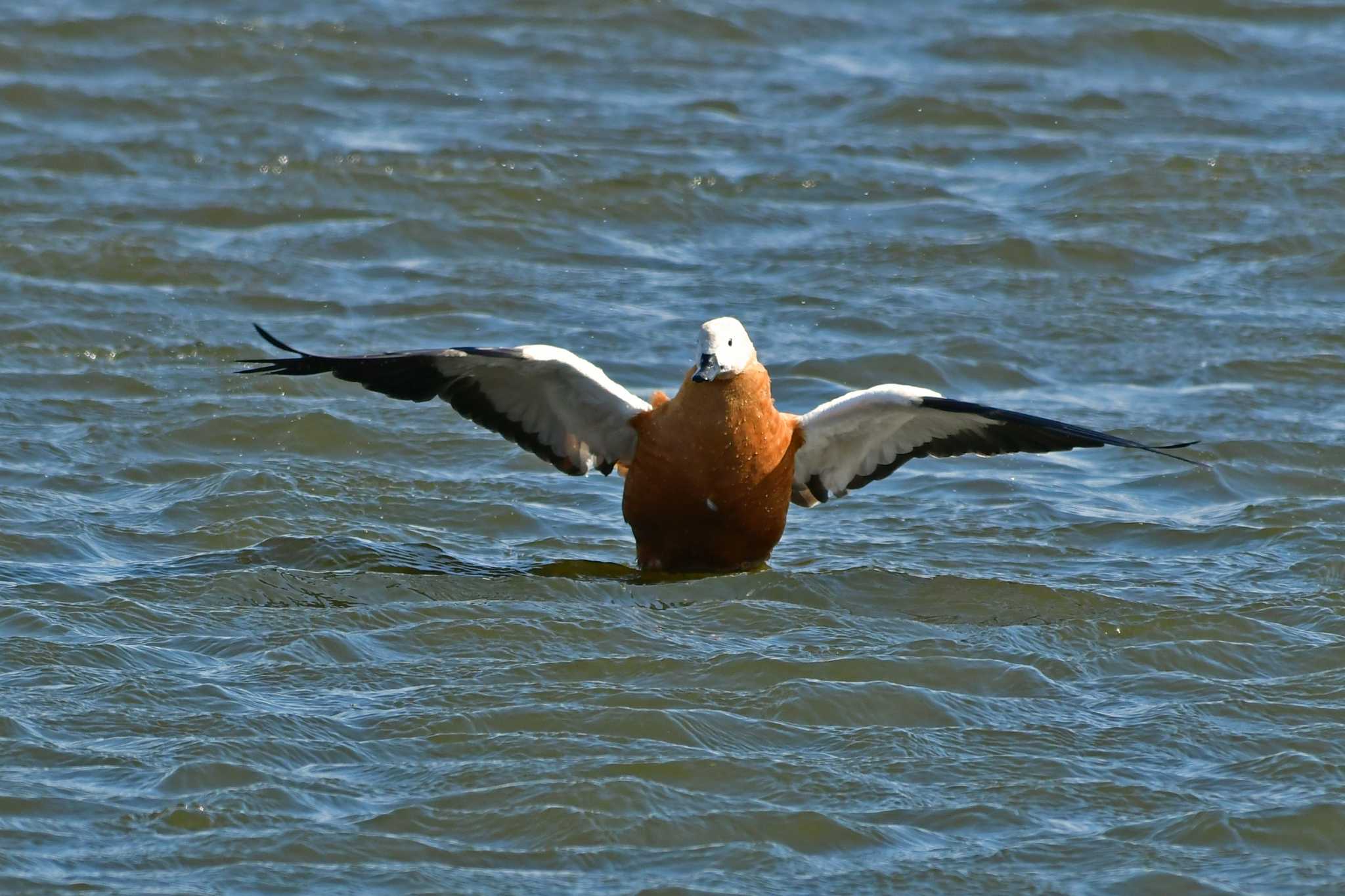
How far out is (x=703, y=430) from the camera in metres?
7.68

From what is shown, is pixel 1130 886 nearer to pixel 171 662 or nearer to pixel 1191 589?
pixel 1191 589

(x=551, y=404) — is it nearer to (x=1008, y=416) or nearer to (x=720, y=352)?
(x=720, y=352)

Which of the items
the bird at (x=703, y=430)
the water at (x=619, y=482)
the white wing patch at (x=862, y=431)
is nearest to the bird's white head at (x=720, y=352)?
the bird at (x=703, y=430)

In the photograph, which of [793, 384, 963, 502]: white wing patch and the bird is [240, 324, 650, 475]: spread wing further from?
[793, 384, 963, 502]: white wing patch

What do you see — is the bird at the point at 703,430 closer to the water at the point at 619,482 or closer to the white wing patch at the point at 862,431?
the white wing patch at the point at 862,431

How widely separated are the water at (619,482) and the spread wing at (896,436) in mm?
410

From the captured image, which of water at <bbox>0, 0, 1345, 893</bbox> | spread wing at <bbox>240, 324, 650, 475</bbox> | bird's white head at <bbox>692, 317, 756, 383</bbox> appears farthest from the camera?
spread wing at <bbox>240, 324, 650, 475</bbox>

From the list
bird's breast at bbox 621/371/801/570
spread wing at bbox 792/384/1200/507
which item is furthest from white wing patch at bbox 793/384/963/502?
bird's breast at bbox 621/371/801/570

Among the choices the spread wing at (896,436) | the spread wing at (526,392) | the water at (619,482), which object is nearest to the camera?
the water at (619,482)

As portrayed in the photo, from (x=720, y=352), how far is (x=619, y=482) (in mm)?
2403

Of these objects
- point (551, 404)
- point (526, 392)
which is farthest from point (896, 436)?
point (526, 392)

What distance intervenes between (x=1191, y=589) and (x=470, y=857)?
3.51 metres

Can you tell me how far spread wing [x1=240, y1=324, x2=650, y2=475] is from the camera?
766 centimetres

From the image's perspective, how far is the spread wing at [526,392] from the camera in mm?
7660
